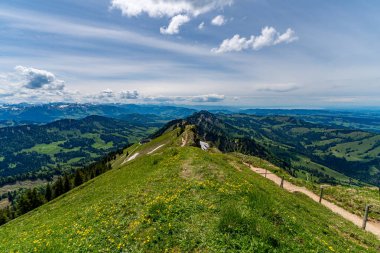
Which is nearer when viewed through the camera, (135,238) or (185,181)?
(135,238)

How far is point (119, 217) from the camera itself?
58.7 ft

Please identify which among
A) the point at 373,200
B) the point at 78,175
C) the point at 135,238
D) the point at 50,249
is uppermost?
the point at 135,238

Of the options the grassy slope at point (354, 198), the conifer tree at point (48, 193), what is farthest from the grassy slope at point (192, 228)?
the conifer tree at point (48, 193)

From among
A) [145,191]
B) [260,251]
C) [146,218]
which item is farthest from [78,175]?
[260,251]

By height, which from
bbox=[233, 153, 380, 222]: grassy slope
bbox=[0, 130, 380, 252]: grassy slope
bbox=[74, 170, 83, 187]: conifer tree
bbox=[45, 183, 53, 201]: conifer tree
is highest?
bbox=[0, 130, 380, 252]: grassy slope

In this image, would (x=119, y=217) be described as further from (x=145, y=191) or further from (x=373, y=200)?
(x=373, y=200)

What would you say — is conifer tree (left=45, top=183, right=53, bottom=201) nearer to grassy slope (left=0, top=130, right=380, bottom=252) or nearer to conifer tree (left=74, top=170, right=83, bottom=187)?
conifer tree (left=74, top=170, right=83, bottom=187)

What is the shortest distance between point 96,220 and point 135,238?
5.94 metres

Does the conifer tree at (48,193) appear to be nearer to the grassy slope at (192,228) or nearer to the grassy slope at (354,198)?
the grassy slope at (192,228)

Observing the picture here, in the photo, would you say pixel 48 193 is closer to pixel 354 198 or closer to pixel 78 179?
pixel 78 179

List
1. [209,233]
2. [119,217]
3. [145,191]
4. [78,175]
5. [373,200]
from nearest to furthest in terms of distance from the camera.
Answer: [209,233] < [119,217] < [145,191] < [373,200] < [78,175]

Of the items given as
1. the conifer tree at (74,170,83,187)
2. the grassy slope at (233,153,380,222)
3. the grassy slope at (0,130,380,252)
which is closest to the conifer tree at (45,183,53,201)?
the conifer tree at (74,170,83,187)

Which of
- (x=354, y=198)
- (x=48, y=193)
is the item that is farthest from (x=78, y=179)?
(x=354, y=198)

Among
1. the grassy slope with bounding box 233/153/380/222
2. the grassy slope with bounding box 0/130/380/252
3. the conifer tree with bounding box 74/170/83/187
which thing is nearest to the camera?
the grassy slope with bounding box 0/130/380/252
